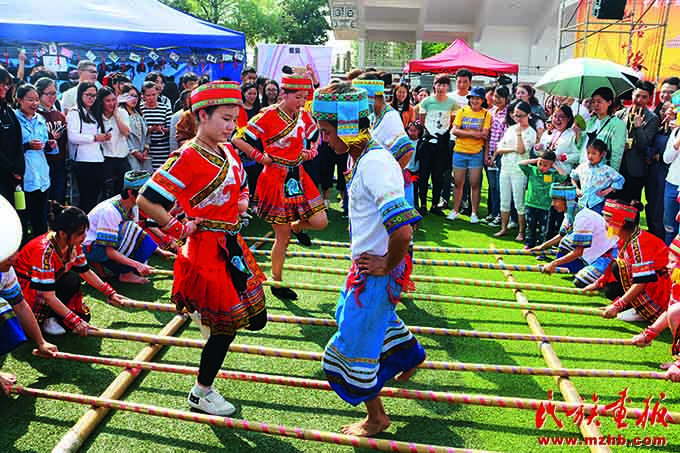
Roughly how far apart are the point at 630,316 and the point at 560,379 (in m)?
1.58

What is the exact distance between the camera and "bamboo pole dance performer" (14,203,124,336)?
12.6 ft

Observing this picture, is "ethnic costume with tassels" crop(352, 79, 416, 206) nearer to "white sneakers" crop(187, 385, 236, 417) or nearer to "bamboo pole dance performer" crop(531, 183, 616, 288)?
"bamboo pole dance performer" crop(531, 183, 616, 288)

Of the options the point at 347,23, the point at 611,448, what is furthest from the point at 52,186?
the point at 347,23

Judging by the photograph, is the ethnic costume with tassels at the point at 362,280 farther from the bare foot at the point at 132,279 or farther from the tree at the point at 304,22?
the tree at the point at 304,22

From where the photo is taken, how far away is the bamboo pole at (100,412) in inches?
112

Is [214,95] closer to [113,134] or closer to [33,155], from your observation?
[33,155]

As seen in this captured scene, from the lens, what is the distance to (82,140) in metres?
6.41

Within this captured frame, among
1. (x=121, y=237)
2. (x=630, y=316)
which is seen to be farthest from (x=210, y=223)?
(x=630, y=316)

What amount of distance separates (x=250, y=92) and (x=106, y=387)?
532 centimetres

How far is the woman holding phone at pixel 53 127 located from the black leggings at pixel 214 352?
4361 mm

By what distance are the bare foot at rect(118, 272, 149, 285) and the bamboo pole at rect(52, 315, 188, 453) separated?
5.12 feet

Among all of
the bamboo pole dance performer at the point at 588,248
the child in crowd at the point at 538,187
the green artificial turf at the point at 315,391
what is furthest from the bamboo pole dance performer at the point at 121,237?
the child in crowd at the point at 538,187

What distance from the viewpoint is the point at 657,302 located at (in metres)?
4.50

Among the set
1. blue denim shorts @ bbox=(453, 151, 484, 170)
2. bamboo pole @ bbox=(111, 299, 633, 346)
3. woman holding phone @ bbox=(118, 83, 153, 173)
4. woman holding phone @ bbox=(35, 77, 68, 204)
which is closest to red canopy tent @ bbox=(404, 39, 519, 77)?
blue denim shorts @ bbox=(453, 151, 484, 170)
